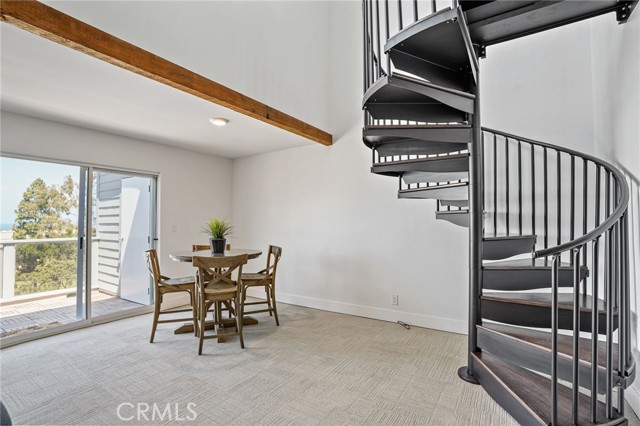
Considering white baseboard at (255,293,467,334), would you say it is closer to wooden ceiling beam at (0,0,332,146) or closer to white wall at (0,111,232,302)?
white wall at (0,111,232,302)

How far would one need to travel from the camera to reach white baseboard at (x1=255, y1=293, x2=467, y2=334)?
11.1 ft

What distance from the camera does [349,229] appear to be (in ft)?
13.5

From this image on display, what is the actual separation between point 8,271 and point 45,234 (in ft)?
1.51

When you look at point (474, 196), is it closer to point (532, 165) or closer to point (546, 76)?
point (532, 165)

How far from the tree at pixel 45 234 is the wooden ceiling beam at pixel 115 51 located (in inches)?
87.2

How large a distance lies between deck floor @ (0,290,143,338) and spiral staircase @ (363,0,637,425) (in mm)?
3808

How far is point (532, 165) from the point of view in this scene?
282 cm

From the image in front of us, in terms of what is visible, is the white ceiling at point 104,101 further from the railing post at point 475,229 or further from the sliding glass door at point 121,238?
the railing post at point 475,229

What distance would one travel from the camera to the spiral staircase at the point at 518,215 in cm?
162

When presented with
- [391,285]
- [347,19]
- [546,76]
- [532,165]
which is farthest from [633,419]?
[347,19]

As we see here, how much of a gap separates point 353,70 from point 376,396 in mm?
3787

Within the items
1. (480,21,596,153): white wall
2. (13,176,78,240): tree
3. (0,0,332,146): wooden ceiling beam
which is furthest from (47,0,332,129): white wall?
(13,176,78,240): tree

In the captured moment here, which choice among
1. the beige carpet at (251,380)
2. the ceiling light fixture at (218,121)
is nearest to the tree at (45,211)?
the beige carpet at (251,380)

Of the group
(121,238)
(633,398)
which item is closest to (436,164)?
(633,398)
